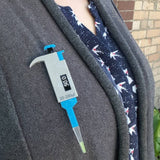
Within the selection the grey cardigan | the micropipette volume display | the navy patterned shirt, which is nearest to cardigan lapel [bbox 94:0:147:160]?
the navy patterned shirt

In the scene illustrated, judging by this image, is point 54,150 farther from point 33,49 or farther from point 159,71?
point 159,71

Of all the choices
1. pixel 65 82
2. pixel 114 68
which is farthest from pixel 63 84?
pixel 114 68

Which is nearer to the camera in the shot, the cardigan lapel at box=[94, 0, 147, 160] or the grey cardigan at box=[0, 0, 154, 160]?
the grey cardigan at box=[0, 0, 154, 160]

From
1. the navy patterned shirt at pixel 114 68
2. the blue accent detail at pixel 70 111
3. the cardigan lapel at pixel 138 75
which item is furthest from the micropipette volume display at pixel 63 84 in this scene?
the cardigan lapel at pixel 138 75

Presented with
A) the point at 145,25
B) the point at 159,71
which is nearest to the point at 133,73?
the point at 145,25

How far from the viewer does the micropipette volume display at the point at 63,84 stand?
41cm

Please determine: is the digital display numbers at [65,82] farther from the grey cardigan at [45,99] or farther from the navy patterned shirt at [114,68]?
the navy patterned shirt at [114,68]

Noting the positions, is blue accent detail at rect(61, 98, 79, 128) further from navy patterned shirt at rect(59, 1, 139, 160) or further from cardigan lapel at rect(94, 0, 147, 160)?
cardigan lapel at rect(94, 0, 147, 160)

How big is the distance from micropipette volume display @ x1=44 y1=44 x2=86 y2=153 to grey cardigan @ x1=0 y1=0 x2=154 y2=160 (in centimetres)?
1

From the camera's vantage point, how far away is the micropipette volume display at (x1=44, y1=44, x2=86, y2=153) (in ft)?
1.35

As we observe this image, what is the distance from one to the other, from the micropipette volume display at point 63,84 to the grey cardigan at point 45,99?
0.4 inches

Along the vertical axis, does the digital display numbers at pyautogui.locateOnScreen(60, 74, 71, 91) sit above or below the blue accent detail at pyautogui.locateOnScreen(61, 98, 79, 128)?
above

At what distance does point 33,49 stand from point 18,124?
15cm

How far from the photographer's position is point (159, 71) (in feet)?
7.60
